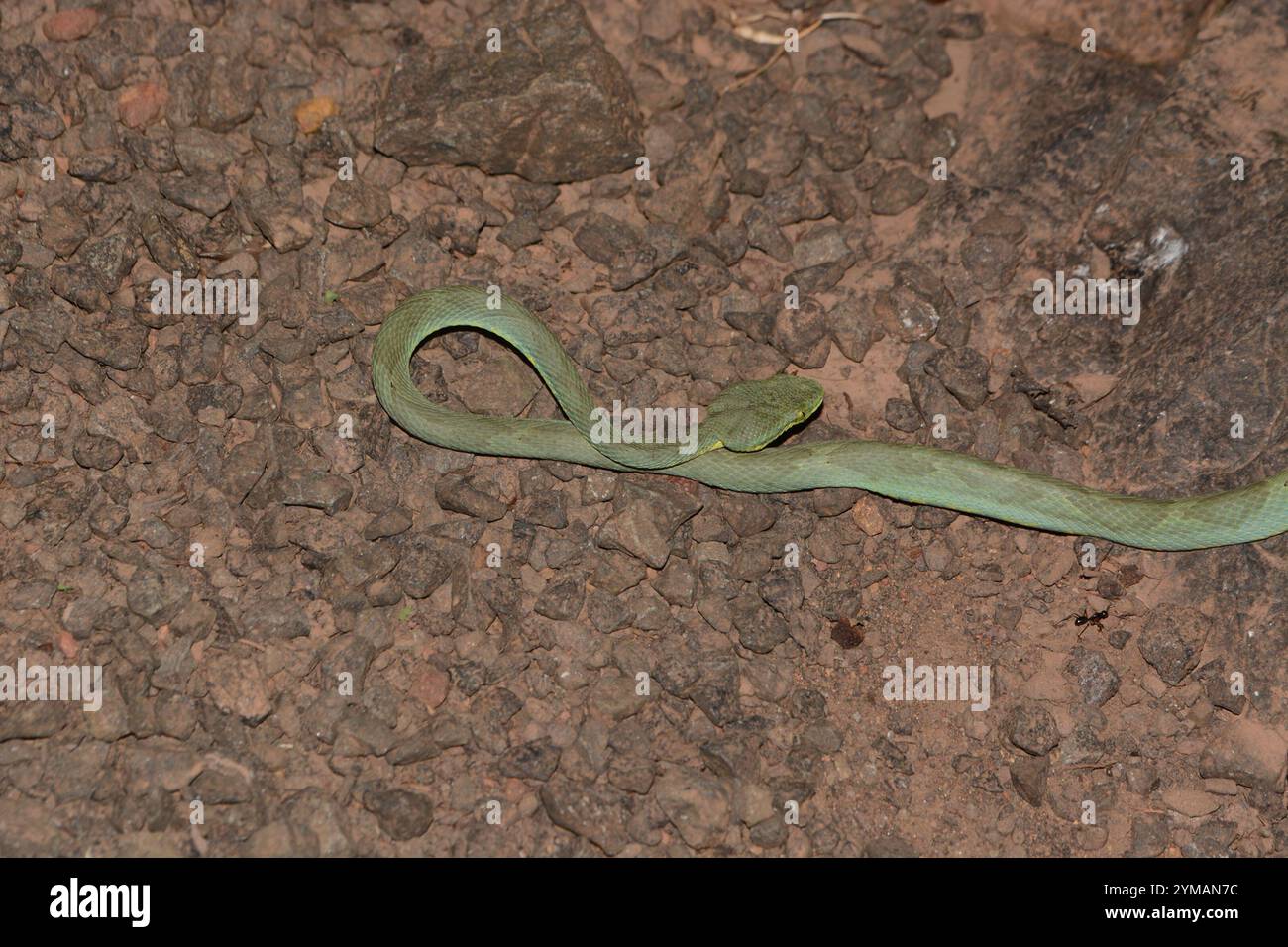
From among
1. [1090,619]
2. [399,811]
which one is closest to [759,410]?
[1090,619]

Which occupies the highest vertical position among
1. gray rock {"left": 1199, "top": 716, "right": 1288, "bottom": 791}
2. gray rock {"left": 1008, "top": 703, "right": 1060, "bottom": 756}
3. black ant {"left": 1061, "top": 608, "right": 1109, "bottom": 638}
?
black ant {"left": 1061, "top": 608, "right": 1109, "bottom": 638}

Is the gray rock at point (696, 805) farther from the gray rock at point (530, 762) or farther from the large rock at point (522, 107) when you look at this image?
the large rock at point (522, 107)

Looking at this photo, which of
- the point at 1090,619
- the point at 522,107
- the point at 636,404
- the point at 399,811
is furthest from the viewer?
the point at 522,107

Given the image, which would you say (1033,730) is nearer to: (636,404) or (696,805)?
(696,805)

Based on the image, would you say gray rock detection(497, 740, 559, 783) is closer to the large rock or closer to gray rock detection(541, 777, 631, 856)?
gray rock detection(541, 777, 631, 856)

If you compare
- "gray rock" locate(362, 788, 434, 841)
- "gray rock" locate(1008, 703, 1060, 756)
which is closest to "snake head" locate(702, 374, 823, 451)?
"gray rock" locate(1008, 703, 1060, 756)

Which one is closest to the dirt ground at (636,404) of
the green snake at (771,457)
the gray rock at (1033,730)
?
the gray rock at (1033,730)
